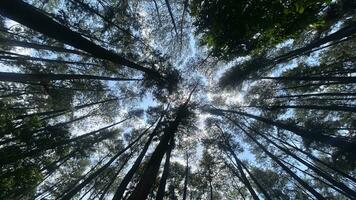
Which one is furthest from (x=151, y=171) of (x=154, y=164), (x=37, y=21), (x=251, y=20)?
(x=37, y=21)

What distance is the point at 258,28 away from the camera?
7336 millimetres

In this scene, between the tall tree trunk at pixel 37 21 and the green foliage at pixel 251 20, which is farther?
the green foliage at pixel 251 20

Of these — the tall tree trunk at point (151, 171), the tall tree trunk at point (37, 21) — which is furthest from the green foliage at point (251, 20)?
the tall tree trunk at point (151, 171)

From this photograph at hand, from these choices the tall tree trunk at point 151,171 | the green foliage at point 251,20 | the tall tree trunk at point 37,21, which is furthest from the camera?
the tall tree trunk at point 151,171

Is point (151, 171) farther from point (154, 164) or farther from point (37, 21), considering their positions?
point (37, 21)

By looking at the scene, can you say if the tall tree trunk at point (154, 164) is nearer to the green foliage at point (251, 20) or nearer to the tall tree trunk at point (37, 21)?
the tall tree trunk at point (37, 21)

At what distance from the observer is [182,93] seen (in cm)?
1622

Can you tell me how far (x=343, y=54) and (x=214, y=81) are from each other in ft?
23.4

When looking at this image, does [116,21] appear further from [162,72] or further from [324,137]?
[324,137]

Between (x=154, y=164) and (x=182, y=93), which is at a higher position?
(x=182, y=93)

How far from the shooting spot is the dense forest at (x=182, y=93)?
24.7ft

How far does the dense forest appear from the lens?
7.52 m

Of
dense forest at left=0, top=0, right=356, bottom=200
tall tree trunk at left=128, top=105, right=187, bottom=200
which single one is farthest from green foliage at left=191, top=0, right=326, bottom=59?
tall tree trunk at left=128, top=105, right=187, bottom=200

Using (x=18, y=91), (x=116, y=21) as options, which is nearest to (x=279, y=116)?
(x=116, y=21)
